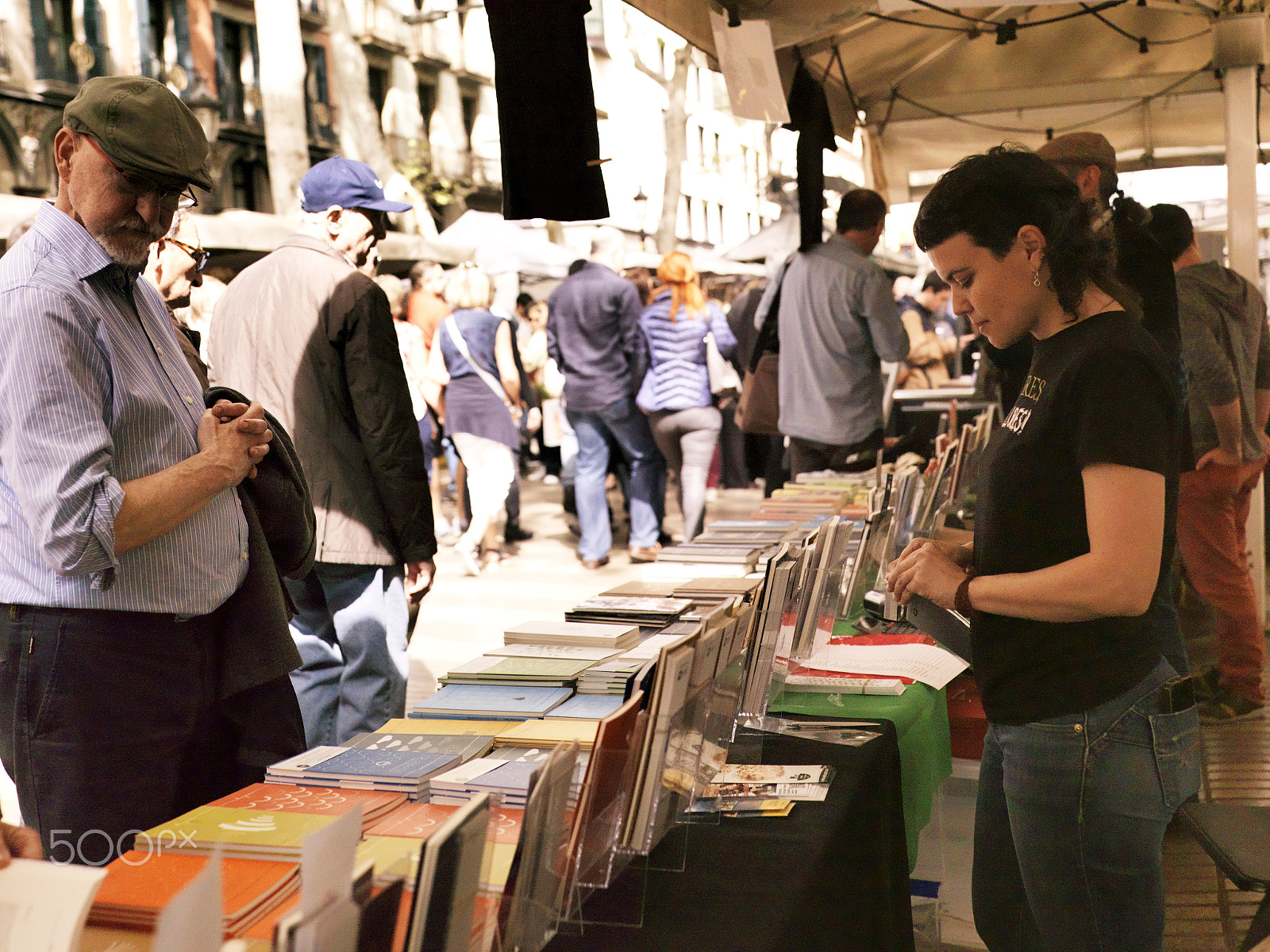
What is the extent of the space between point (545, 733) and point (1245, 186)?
13.3 feet

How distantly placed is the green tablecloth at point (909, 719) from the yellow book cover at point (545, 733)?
49 centimetres

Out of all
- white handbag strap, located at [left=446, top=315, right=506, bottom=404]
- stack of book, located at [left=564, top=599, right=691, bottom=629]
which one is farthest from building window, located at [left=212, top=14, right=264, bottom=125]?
stack of book, located at [left=564, top=599, right=691, bottom=629]

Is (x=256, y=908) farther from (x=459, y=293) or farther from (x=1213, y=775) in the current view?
(x=459, y=293)

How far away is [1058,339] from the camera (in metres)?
1.57

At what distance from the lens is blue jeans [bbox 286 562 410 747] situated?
3.09 metres

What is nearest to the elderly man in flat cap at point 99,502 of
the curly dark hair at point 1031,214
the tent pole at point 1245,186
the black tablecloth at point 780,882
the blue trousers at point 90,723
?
the blue trousers at point 90,723

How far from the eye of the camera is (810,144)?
16.9 ft

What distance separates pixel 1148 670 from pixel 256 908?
1190 millimetres

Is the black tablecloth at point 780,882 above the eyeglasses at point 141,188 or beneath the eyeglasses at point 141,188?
beneath

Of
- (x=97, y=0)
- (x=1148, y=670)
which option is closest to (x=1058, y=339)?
(x=1148, y=670)

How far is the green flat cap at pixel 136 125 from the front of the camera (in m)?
1.65

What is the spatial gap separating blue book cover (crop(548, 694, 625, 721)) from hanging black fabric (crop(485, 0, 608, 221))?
137 centimetres

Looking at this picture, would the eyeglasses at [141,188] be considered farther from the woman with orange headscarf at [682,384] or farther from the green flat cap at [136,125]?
the woman with orange headscarf at [682,384]

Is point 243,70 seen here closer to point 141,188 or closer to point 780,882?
point 141,188
